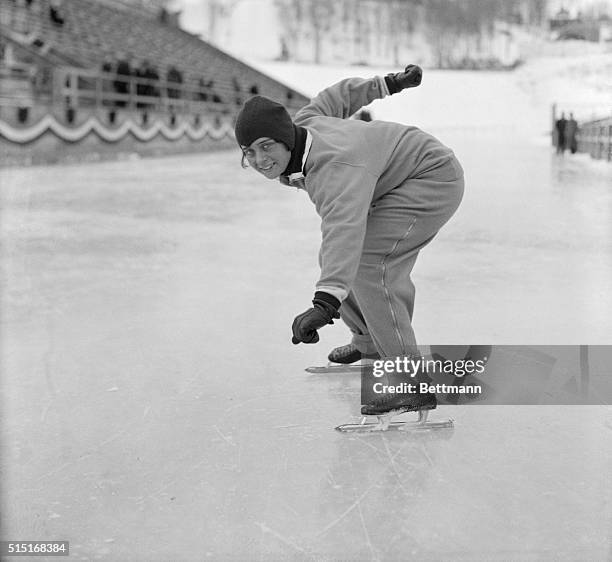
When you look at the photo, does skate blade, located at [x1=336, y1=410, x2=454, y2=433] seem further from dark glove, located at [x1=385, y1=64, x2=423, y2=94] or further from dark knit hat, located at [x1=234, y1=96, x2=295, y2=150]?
dark glove, located at [x1=385, y1=64, x2=423, y2=94]

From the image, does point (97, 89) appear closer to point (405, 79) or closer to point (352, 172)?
point (405, 79)

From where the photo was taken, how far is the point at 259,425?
4.34 ft

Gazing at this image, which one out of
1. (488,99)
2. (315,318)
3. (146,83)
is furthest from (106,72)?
(488,99)

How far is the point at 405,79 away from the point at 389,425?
77 cm

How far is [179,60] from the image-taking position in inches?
661

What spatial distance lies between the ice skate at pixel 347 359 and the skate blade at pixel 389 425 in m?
0.32

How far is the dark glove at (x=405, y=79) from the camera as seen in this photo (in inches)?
63.9

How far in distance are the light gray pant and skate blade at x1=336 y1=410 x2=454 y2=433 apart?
0.44ft

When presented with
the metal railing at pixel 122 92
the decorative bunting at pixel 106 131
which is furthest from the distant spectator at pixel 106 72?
the decorative bunting at pixel 106 131

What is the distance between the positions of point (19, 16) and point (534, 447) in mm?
12673

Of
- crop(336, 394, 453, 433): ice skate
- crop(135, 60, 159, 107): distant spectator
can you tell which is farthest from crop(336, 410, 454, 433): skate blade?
crop(135, 60, 159, 107): distant spectator

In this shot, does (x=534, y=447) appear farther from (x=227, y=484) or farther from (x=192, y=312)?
(x=192, y=312)

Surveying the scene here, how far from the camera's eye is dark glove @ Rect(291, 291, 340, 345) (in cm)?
109

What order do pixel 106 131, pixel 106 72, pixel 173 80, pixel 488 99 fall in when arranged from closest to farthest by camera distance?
pixel 106 131, pixel 106 72, pixel 173 80, pixel 488 99
